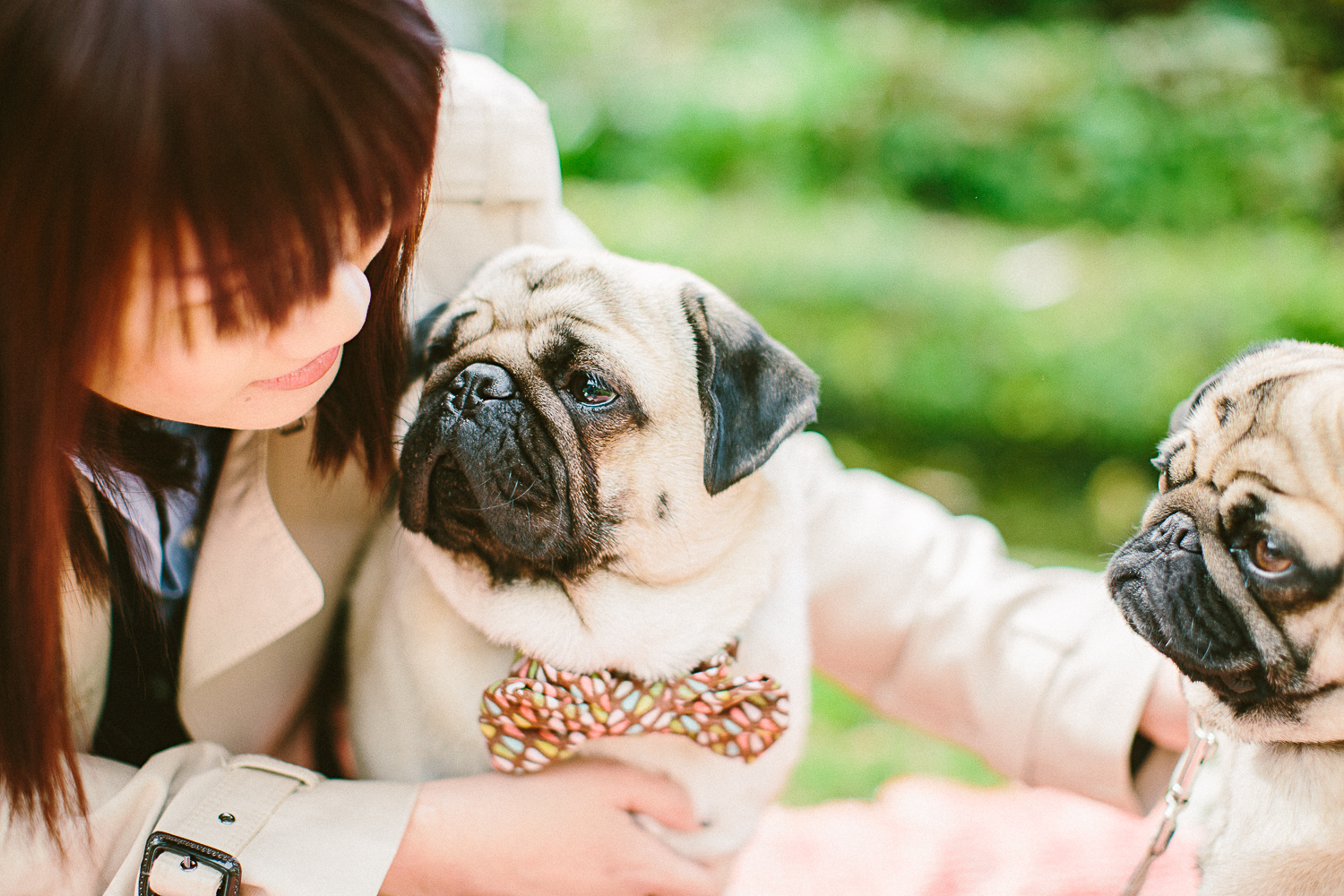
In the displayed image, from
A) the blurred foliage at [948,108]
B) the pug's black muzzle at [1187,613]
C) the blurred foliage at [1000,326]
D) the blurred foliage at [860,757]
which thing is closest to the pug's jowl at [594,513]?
the pug's black muzzle at [1187,613]

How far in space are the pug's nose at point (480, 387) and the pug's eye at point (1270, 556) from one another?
2.76 feet

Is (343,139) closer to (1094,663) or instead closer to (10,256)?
(10,256)

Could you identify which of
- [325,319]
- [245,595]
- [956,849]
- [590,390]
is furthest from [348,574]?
[956,849]

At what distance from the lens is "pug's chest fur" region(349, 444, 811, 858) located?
1.31 m

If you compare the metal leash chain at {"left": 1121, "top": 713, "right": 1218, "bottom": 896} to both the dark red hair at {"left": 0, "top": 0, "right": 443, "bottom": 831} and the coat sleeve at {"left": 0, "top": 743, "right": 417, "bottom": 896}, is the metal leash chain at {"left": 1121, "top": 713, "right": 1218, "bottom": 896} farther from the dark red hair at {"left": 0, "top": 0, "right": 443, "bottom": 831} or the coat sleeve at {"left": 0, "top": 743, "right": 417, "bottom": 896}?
the dark red hair at {"left": 0, "top": 0, "right": 443, "bottom": 831}

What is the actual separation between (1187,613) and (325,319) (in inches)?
36.5

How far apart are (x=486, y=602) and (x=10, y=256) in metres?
0.68

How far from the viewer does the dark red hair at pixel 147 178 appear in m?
0.80

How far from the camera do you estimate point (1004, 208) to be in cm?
419

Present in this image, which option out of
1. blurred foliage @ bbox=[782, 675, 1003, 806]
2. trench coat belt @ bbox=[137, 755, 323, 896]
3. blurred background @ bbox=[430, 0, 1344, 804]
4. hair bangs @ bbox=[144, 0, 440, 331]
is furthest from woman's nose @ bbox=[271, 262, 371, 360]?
blurred background @ bbox=[430, 0, 1344, 804]

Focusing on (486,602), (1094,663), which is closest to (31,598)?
(486,602)

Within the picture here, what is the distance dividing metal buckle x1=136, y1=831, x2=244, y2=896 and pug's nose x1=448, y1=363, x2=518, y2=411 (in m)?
0.58

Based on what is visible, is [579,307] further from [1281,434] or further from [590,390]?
[1281,434]

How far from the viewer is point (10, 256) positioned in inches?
33.2
